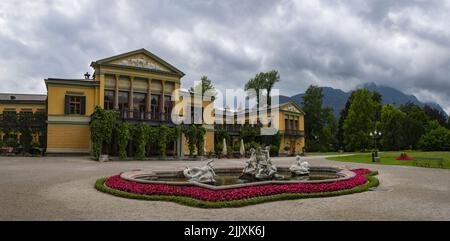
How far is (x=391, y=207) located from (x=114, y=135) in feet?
91.7

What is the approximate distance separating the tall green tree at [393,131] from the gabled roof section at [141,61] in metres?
43.7

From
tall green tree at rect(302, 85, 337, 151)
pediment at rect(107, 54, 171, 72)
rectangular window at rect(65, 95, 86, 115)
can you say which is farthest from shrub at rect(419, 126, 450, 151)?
rectangular window at rect(65, 95, 86, 115)

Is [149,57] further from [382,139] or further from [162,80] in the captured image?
[382,139]

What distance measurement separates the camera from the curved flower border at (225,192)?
9734 mm

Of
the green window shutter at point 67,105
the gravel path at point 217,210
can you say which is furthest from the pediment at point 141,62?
the gravel path at point 217,210

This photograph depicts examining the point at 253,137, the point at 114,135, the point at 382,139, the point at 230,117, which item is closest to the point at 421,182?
the point at 114,135

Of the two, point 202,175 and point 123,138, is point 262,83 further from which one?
point 202,175

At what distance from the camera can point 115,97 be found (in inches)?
1405

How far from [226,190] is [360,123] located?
55442 mm

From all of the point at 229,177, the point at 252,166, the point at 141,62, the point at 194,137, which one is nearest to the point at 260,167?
the point at 252,166

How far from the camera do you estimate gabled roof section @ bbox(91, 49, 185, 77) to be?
1385 inches

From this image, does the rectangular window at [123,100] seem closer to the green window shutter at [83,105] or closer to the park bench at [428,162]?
the green window shutter at [83,105]

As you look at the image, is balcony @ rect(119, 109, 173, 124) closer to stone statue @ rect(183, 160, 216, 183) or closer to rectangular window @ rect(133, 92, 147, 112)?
rectangular window @ rect(133, 92, 147, 112)

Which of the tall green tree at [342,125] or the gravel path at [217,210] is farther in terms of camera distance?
the tall green tree at [342,125]
